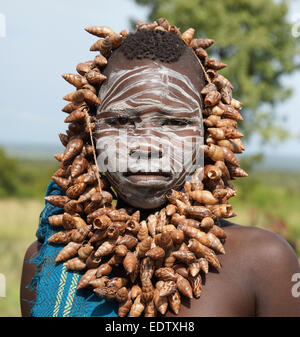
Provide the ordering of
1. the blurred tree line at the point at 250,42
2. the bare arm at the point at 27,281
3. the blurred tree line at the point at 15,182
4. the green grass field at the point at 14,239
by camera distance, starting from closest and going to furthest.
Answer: the bare arm at the point at 27,281, the green grass field at the point at 14,239, the blurred tree line at the point at 250,42, the blurred tree line at the point at 15,182

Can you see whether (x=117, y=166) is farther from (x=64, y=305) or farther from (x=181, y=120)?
(x=64, y=305)

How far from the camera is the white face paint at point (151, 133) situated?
209 cm

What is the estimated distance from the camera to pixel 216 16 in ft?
38.5

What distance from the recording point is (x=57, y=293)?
2.20 meters

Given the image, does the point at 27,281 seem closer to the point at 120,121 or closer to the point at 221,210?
the point at 120,121

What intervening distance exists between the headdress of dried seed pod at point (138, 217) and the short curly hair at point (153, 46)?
0.32 feet

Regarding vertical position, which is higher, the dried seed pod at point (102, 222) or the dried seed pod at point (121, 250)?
the dried seed pod at point (102, 222)

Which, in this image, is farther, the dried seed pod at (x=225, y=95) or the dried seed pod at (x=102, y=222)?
the dried seed pod at (x=225, y=95)

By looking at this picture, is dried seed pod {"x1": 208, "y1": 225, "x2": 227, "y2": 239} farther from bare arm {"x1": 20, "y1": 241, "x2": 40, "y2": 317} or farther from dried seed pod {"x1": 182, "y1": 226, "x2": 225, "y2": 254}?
bare arm {"x1": 20, "y1": 241, "x2": 40, "y2": 317}

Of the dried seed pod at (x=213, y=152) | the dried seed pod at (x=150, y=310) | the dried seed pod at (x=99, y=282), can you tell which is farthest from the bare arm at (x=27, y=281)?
the dried seed pod at (x=213, y=152)

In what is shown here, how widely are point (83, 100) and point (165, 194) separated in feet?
2.22

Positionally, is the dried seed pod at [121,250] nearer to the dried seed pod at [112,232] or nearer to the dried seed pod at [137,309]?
the dried seed pod at [112,232]

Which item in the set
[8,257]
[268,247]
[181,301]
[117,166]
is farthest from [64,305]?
[8,257]

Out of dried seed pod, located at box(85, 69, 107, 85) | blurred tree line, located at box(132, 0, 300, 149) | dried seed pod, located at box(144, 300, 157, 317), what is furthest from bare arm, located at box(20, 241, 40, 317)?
blurred tree line, located at box(132, 0, 300, 149)
